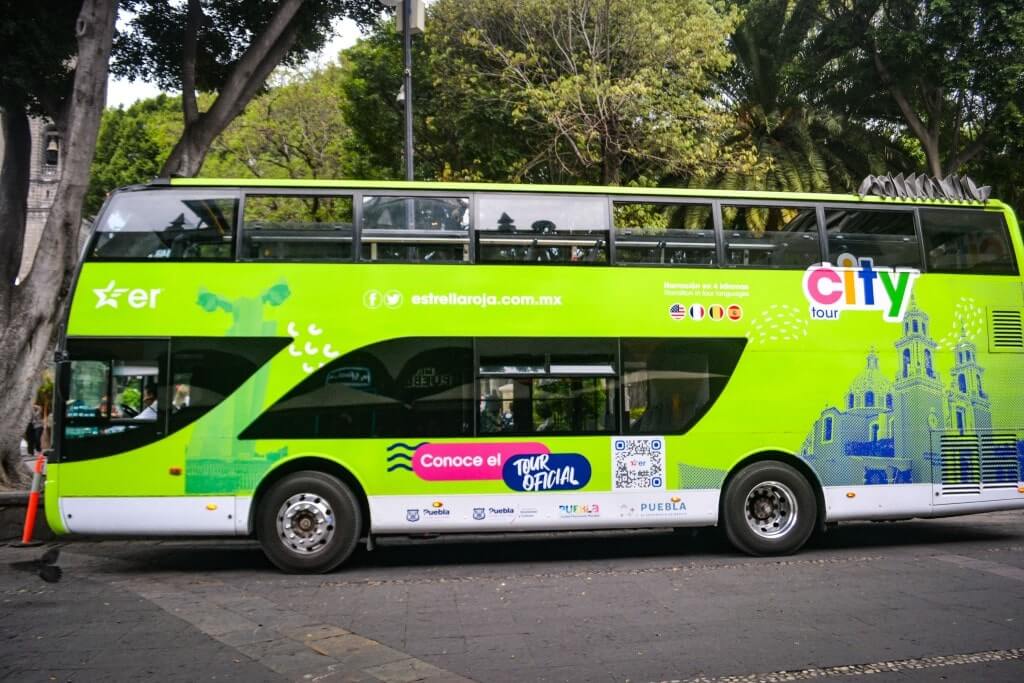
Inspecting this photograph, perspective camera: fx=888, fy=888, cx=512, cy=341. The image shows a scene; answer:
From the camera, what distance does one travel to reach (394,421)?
8898mm

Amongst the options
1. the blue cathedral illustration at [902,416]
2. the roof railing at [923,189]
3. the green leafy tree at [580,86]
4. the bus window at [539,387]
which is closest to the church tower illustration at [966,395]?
the blue cathedral illustration at [902,416]

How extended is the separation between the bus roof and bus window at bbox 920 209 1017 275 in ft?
0.50

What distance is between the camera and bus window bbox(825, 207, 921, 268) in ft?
32.0

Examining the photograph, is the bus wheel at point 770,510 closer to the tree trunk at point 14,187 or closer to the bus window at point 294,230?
the bus window at point 294,230

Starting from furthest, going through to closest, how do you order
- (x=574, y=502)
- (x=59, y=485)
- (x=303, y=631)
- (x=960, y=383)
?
(x=960, y=383)
(x=574, y=502)
(x=59, y=485)
(x=303, y=631)

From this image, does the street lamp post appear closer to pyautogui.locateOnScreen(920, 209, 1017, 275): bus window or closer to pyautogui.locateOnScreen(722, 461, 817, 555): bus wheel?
pyautogui.locateOnScreen(722, 461, 817, 555): bus wheel

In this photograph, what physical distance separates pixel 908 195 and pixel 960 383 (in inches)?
86.1

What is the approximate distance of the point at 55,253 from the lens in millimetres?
12078

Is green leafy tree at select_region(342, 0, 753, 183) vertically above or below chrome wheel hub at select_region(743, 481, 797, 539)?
above

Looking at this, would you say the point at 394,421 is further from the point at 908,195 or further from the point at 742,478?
the point at 908,195

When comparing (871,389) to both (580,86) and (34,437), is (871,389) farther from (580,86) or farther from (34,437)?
(34,437)

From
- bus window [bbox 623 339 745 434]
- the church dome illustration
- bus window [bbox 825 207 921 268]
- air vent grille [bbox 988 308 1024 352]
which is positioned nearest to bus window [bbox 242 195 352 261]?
bus window [bbox 623 339 745 434]

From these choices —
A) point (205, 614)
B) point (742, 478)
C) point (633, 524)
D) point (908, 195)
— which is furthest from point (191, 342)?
point (908, 195)

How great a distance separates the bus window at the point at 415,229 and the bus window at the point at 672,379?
208 cm
